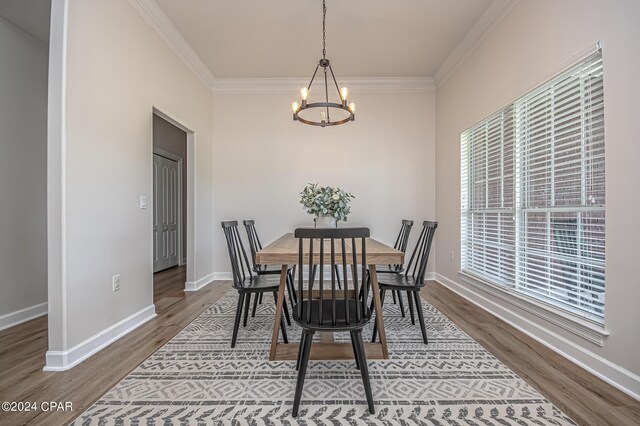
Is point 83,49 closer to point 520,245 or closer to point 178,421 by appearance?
point 178,421

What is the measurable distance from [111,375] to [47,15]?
10.1ft

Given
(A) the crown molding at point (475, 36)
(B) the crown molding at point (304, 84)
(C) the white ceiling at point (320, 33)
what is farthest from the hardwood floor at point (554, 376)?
(B) the crown molding at point (304, 84)

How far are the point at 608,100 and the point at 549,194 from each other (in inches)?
28.1

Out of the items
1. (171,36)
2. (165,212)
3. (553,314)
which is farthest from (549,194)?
(165,212)

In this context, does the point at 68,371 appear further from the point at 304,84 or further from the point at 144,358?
the point at 304,84

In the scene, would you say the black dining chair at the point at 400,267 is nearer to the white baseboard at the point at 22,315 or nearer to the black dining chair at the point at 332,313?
the black dining chair at the point at 332,313

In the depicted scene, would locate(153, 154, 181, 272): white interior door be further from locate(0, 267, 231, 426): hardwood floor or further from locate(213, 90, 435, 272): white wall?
locate(0, 267, 231, 426): hardwood floor

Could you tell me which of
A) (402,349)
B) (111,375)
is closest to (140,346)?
(111,375)

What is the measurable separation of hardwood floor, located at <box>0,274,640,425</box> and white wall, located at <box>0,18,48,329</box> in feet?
1.05

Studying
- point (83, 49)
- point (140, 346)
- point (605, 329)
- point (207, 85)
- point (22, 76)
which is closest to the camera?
point (605, 329)

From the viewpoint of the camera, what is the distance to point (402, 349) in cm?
208

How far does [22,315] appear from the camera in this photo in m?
2.67

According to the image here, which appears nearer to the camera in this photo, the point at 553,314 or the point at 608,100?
the point at 608,100

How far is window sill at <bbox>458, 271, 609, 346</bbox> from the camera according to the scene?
177 cm
